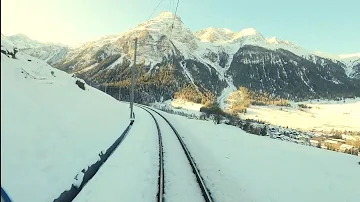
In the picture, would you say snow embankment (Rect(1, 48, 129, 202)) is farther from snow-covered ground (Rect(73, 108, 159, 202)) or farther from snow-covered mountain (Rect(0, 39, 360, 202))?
snow-covered ground (Rect(73, 108, 159, 202))

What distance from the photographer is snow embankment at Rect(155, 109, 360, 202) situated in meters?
11.5

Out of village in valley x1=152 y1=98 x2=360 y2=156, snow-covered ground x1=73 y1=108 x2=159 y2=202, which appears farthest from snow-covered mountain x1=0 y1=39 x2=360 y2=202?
village in valley x1=152 y1=98 x2=360 y2=156

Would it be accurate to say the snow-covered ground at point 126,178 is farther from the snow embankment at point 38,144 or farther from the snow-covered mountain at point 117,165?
the snow embankment at point 38,144

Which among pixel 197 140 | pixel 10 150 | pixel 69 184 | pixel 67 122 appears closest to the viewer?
pixel 10 150

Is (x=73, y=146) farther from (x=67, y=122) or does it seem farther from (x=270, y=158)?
(x=270, y=158)

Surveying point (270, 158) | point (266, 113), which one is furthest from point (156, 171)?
point (266, 113)

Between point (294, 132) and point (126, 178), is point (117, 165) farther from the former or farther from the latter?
point (294, 132)

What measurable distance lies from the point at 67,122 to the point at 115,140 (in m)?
4.51

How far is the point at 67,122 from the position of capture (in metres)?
14.0

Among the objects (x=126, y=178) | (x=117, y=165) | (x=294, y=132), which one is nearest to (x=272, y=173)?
(x=126, y=178)

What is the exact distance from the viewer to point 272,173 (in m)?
14.5

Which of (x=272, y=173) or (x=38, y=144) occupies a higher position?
(x=38, y=144)

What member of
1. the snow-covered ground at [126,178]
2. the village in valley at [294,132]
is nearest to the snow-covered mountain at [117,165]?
the snow-covered ground at [126,178]

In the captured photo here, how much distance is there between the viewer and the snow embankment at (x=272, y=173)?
11484mm
